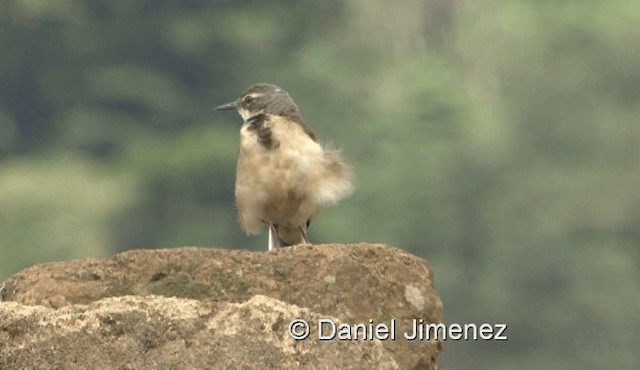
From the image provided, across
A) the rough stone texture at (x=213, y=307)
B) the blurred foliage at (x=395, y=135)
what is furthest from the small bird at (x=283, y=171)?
the blurred foliage at (x=395, y=135)

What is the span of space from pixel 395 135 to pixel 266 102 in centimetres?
3663

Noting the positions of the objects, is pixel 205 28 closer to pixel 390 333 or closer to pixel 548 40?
pixel 548 40

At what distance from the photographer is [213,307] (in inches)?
299

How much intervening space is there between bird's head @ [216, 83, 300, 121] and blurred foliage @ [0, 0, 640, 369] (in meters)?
26.0

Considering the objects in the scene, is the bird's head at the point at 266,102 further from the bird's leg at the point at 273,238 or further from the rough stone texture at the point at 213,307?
the rough stone texture at the point at 213,307

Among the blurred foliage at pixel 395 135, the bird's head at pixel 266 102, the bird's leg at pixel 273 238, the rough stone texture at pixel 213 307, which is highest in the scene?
the blurred foliage at pixel 395 135

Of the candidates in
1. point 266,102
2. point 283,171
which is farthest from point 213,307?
point 266,102

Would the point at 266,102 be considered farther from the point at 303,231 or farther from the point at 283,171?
the point at 303,231

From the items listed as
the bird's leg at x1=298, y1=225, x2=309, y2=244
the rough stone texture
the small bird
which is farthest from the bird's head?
the rough stone texture

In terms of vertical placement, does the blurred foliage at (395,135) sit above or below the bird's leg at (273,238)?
above

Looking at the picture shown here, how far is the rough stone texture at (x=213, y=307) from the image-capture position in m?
7.41

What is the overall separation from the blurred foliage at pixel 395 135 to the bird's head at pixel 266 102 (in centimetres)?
2602

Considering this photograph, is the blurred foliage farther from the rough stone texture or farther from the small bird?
the rough stone texture

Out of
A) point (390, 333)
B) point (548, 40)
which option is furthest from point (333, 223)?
point (390, 333)
